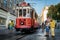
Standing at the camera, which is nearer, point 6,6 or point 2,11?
point 2,11

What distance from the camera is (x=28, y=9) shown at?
3025 cm

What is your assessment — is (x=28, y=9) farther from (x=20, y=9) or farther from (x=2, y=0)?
(x=2, y=0)

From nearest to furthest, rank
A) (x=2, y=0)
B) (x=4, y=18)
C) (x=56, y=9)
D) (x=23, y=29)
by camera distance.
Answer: (x=23, y=29) → (x=2, y=0) → (x=4, y=18) → (x=56, y=9)

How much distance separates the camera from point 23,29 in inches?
1125

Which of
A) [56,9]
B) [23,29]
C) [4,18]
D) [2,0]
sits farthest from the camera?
[56,9]

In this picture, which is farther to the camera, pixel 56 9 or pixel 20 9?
pixel 56 9

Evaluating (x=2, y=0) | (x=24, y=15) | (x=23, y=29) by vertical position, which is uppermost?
(x=2, y=0)

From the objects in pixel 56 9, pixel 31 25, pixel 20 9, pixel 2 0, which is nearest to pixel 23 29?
pixel 31 25

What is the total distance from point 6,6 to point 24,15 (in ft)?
83.2

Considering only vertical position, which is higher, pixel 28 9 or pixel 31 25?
pixel 28 9

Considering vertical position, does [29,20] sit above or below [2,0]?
below

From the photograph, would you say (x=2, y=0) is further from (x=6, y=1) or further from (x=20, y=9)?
(x=20, y=9)

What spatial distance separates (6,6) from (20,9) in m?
24.2

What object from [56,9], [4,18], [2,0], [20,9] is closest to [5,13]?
[4,18]
